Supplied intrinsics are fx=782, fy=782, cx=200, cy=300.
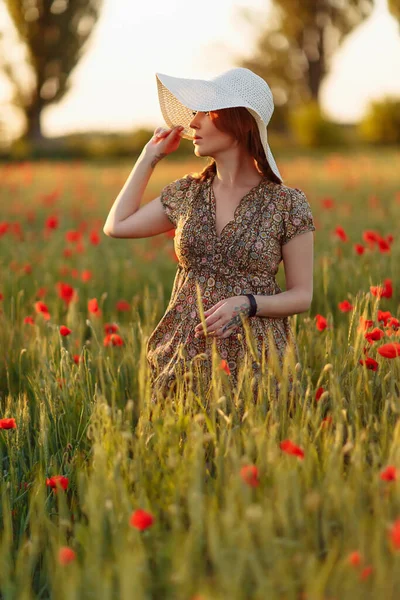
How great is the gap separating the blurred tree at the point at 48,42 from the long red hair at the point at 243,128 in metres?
25.4

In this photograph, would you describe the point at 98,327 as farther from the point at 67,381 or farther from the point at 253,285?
the point at 253,285

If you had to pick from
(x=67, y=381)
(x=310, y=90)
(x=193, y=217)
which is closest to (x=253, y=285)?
(x=193, y=217)

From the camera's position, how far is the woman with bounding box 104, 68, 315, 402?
8.91ft

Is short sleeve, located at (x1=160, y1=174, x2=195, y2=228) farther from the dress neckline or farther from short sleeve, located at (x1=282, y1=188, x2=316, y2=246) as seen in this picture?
short sleeve, located at (x1=282, y1=188, x2=316, y2=246)

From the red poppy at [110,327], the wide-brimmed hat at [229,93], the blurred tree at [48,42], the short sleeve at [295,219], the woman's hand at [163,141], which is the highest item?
the blurred tree at [48,42]

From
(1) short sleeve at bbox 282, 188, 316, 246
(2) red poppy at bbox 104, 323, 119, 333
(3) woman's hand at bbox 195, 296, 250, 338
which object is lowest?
(2) red poppy at bbox 104, 323, 119, 333

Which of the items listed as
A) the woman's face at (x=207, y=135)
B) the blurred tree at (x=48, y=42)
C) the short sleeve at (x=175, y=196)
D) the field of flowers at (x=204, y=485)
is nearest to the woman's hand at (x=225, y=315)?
the field of flowers at (x=204, y=485)

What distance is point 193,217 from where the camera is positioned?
9.23ft

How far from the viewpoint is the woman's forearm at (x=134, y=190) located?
2.90m

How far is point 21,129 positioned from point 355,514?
2836cm

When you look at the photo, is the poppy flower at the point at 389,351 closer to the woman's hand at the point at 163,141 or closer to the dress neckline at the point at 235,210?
the dress neckline at the point at 235,210

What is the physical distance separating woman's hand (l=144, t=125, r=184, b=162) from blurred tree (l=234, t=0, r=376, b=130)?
32314 mm

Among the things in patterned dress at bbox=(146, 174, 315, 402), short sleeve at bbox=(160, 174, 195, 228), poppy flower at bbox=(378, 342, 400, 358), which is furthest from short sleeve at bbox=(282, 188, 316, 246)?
poppy flower at bbox=(378, 342, 400, 358)

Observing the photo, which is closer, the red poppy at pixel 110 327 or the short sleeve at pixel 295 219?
the short sleeve at pixel 295 219
